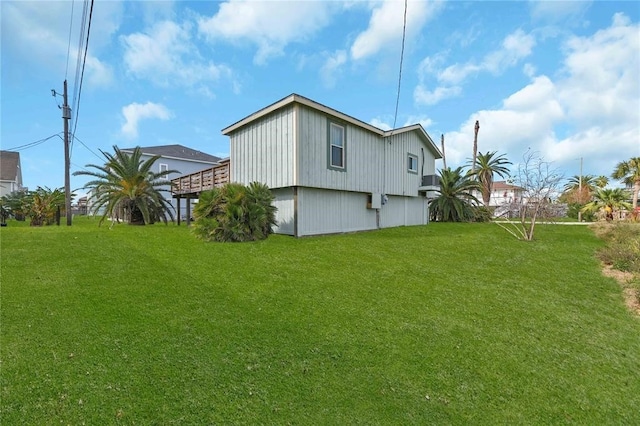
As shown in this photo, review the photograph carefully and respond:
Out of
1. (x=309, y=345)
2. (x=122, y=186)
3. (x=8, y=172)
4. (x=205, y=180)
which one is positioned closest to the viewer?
(x=309, y=345)

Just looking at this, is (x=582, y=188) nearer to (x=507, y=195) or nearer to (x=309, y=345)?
(x=507, y=195)

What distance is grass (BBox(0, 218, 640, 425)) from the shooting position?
7.28 feet

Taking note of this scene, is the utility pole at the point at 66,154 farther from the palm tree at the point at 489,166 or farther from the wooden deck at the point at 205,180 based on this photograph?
the palm tree at the point at 489,166

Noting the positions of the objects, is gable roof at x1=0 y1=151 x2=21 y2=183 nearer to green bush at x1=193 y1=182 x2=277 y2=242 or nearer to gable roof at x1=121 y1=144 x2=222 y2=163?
gable roof at x1=121 y1=144 x2=222 y2=163

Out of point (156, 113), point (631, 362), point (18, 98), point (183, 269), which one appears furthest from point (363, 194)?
point (18, 98)

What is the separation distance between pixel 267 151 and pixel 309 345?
27.9 feet

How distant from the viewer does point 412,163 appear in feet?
49.2

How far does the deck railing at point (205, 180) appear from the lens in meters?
13.0

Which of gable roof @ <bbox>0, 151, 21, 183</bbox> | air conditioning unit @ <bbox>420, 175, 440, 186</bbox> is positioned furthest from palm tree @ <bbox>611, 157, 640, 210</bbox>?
gable roof @ <bbox>0, 151, 21, 183</bbox>

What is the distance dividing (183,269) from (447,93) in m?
13.3

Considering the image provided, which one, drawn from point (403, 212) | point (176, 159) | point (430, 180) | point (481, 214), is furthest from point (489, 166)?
point (176, 159)

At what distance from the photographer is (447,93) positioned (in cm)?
1341

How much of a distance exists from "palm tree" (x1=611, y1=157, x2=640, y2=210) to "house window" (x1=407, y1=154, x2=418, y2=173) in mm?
22554

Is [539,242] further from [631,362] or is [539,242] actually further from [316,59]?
[316,59]
